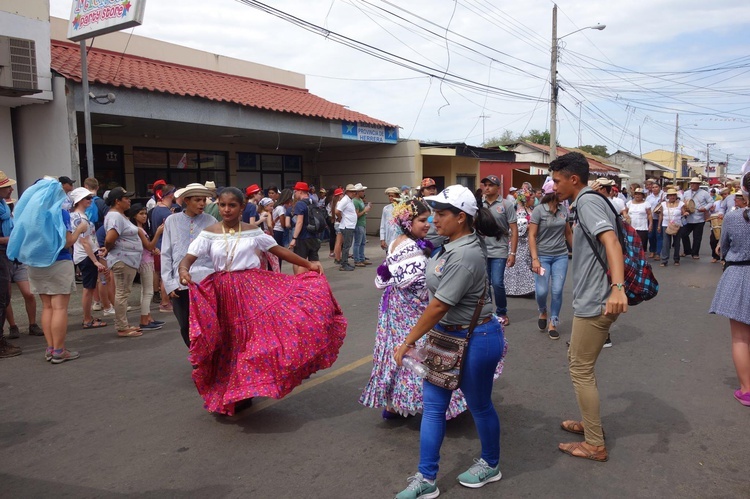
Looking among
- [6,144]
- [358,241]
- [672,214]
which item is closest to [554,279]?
[358,241]

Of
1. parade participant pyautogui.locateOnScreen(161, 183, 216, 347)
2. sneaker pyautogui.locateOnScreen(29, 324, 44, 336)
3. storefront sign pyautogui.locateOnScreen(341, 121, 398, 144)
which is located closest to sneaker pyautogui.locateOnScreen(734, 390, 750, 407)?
parade participant pyautogui.locateOnScreen(161, 183, 216, 347)

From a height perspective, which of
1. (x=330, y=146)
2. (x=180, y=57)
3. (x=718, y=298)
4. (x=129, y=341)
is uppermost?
(x=180, y=57)

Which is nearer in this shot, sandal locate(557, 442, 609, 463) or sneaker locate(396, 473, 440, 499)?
sneaker locate(396, 473, 440, 499)

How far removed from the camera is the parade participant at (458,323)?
298 cm

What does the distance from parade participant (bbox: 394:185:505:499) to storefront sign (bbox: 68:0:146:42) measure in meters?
7.64

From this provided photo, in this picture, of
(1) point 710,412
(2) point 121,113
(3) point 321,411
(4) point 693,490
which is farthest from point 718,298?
(2) point 121,113

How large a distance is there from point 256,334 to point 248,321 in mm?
123

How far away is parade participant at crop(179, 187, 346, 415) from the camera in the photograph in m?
3.99

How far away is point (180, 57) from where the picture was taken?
15.6 meters

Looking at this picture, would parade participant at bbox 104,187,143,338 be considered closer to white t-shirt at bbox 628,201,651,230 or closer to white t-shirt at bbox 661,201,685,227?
white t-shirt at bbox 628,201,651,230

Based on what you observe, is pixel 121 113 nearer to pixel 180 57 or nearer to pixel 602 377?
pixel 180 57

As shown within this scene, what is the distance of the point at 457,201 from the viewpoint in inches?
120

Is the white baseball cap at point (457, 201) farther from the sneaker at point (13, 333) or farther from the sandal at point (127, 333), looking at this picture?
the sneaker at point (13, 333)

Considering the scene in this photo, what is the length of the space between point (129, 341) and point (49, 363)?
965mm
